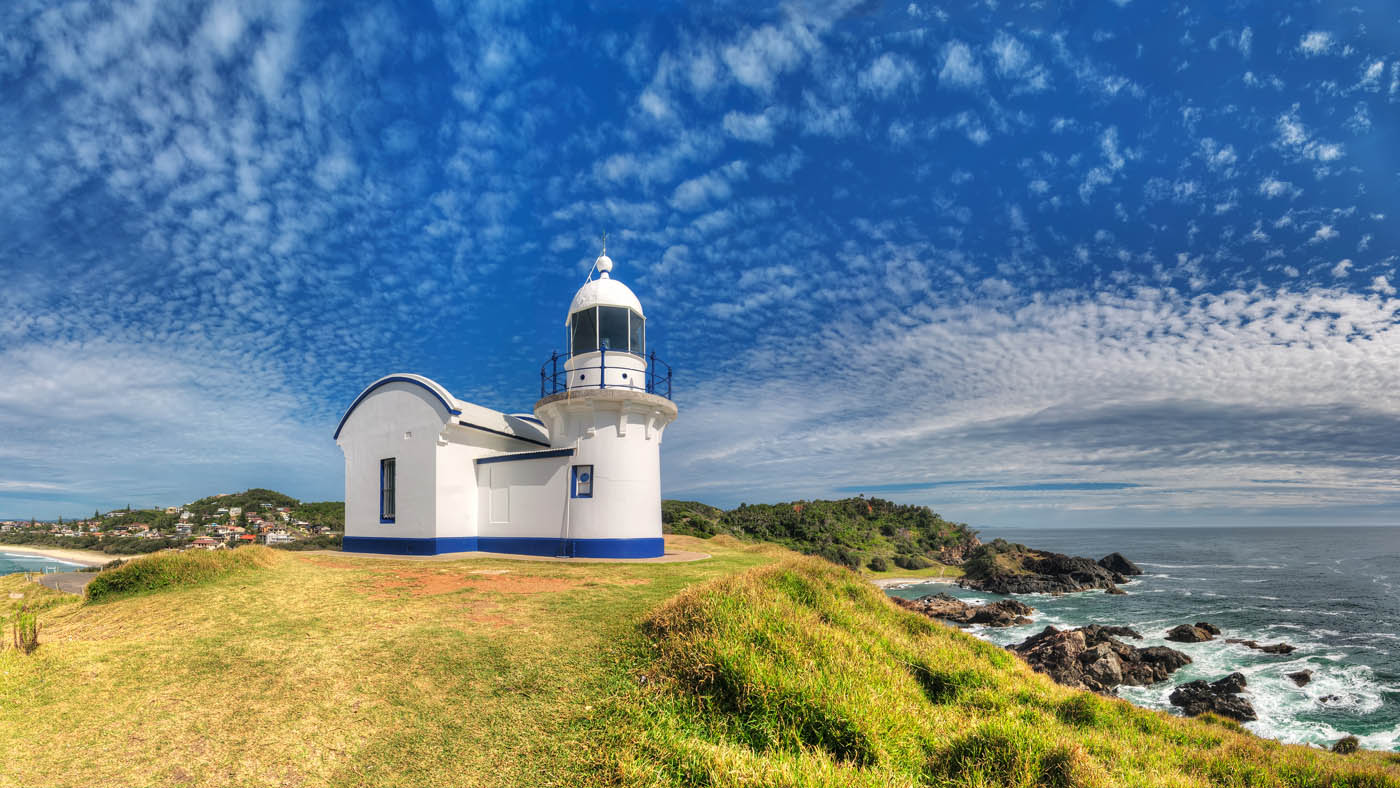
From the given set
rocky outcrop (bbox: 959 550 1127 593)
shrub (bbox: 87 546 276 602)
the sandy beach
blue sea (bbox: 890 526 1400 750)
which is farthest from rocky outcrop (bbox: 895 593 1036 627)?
the sandy beach

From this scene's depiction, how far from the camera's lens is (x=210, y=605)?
9.64 meters

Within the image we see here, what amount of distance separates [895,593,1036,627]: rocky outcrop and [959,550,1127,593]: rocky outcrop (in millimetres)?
9536

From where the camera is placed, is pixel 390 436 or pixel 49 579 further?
pixel 390 436

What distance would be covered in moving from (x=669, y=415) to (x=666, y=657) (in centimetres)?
1249

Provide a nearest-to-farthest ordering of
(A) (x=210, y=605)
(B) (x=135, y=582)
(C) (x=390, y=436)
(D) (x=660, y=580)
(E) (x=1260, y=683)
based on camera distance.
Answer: (A) (x=210, y=605) < (B) (x=135, y=582) < (D) (x=660, y=580) < (E) (x=1260, y=683) < (C) (x=390, y=436)

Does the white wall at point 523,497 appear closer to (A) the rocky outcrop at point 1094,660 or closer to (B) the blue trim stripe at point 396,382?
(B) the blue trim stripe at point 396,382

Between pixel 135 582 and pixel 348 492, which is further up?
pixel 348 492

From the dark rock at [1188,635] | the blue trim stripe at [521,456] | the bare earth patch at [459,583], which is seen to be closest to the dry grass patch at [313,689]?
the bare earth patch at [459,583]

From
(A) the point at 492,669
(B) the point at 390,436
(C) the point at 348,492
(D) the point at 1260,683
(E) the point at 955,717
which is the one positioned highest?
(B) the point at 390,436

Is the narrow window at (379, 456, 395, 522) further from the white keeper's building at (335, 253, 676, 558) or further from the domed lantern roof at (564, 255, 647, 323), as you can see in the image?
the domed lantern roof at (564, 255, 647, 323)

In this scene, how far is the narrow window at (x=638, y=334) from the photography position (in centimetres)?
1945

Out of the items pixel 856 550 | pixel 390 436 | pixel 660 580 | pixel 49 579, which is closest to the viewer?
pixel 660 580

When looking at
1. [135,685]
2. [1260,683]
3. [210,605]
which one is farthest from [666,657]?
[1260,683]

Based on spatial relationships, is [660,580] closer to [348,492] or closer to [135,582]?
[135,582]
